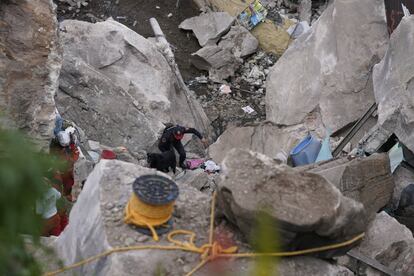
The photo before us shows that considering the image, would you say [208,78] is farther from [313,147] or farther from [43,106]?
[43,106]

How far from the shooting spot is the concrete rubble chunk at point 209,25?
10.3 metres

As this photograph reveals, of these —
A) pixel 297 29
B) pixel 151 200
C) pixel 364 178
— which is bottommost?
pixel 297 29

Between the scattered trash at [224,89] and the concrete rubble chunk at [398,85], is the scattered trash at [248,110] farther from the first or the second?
the concrete rubble chunk at [398,85]

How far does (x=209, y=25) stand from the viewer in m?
10.4

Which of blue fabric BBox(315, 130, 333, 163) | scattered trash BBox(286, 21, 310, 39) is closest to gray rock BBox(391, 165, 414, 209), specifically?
blue fabric BBox(315, 130, 333, 163)

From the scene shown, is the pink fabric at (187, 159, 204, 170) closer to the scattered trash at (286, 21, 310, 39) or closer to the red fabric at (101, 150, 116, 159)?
the red fabric at (101, 150, 116, 159)

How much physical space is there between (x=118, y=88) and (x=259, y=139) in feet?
5.90

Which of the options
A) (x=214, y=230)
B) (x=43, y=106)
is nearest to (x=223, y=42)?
(x=43, y=106)

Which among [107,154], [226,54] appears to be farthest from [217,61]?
[107,154]

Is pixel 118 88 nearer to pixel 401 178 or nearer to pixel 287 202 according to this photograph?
pixel 401 178

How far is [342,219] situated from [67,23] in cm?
585

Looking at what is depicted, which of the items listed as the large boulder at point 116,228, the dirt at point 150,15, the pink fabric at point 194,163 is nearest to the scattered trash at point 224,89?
the dirt at point 150,15

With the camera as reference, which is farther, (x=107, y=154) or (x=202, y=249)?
(x=107, y=154)

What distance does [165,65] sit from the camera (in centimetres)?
852
